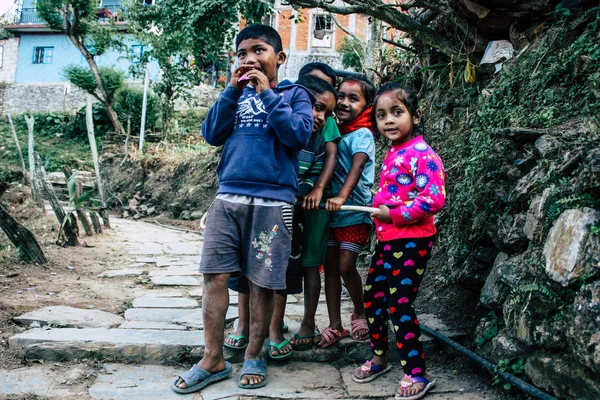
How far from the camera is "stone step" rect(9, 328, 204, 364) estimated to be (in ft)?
8.45

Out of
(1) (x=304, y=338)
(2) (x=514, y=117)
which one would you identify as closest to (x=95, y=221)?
(1) (x=304, y=338)

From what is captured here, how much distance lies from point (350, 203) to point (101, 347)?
4.83ft

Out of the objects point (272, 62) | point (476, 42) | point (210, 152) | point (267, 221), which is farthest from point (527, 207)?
point (210, 152)

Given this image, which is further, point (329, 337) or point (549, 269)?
point (329, 337)

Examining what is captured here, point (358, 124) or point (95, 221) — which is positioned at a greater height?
point (358, 124)

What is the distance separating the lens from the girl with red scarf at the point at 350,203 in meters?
2.71

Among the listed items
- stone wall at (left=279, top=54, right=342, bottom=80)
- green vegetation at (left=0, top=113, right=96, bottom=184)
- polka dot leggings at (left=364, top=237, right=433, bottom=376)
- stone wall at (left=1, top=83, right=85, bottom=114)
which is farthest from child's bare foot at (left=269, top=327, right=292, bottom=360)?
stone wall at (left=1, top=83, right=85, bottom=114)

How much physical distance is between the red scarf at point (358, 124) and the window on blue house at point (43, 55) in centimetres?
2762

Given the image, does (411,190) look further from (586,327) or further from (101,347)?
(101,347)

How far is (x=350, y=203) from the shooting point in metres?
2.79

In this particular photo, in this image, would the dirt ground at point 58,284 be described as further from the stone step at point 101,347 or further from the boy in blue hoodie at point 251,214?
the boy in blue hoodie at point 251,214

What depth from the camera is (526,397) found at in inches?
83.9

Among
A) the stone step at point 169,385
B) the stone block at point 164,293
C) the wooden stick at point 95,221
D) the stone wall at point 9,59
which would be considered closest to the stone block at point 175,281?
the stone block at point 164,293

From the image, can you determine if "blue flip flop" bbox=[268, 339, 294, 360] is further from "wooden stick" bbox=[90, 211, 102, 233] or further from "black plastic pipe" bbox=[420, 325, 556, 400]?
"wooden stick" bbox=[90, 211, 102, 233]
